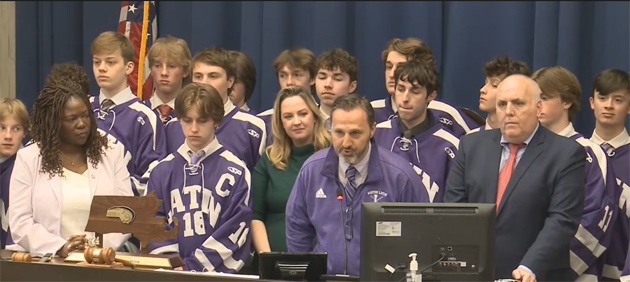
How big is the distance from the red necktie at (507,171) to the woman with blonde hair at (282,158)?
1.05 meters

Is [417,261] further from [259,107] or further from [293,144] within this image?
[259,107]

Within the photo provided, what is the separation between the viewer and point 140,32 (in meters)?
6.71

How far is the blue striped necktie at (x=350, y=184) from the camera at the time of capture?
14.4 feet

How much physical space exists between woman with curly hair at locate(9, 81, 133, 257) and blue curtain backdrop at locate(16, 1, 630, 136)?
9.69 ft

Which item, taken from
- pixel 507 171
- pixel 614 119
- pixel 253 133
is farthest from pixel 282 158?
pixel 614 119

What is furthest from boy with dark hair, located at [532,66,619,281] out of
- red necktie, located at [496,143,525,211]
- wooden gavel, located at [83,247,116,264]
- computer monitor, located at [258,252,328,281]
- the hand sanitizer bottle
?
wooden gavel, located at [83,247,116,264]

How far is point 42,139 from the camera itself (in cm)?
459

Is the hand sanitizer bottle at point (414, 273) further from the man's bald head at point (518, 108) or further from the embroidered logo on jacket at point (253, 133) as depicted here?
the embroidered logo on jacket at point (253, 133)

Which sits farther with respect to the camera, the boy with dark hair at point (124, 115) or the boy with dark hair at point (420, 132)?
the boy with dark hair at point (124, 115)

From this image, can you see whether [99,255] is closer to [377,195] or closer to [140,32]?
[377,195]

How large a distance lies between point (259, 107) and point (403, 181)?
10.9 feet

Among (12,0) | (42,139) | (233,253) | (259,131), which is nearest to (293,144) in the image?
(259,131)

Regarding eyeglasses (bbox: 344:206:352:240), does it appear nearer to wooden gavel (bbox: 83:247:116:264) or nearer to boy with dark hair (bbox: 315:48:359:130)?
wooden gavel (bbox: 83:247:116:264)

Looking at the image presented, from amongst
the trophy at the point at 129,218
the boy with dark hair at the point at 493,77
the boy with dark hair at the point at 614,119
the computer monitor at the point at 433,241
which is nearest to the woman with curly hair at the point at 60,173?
the trophy at the point at 129,218
